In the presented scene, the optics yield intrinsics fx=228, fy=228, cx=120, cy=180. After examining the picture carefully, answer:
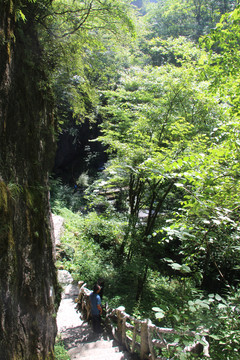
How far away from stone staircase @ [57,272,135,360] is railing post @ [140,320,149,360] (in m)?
0.38

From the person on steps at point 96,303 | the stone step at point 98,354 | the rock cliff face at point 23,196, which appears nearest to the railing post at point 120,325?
the stone step at point 98,354

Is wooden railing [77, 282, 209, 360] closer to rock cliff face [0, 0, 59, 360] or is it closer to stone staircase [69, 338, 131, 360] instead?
stone staircase [69, 338, 131, 360]

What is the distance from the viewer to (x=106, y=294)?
24.2 feet

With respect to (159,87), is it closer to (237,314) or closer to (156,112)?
(156,112)

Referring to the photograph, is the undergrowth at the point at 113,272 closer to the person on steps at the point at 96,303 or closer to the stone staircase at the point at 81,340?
the stone staircase at the point at 81,340

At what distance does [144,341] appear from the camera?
167 inches

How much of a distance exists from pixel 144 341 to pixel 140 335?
171 mm

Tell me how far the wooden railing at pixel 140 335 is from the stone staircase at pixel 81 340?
0.67 feet

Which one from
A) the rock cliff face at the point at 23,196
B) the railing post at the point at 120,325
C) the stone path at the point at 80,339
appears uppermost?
the rock cliff face at the point at 23,196

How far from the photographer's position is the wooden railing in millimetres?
3813

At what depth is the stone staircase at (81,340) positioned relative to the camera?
4.60 meters

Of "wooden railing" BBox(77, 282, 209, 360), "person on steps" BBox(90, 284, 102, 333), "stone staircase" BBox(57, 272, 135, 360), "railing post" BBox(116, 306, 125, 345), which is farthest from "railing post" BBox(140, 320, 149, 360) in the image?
"person on steps" BBox(90, 284, 102, 333)

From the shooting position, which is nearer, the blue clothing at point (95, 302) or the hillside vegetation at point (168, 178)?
the hillside vegetation at point (168, 178)

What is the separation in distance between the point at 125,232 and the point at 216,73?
485cm
